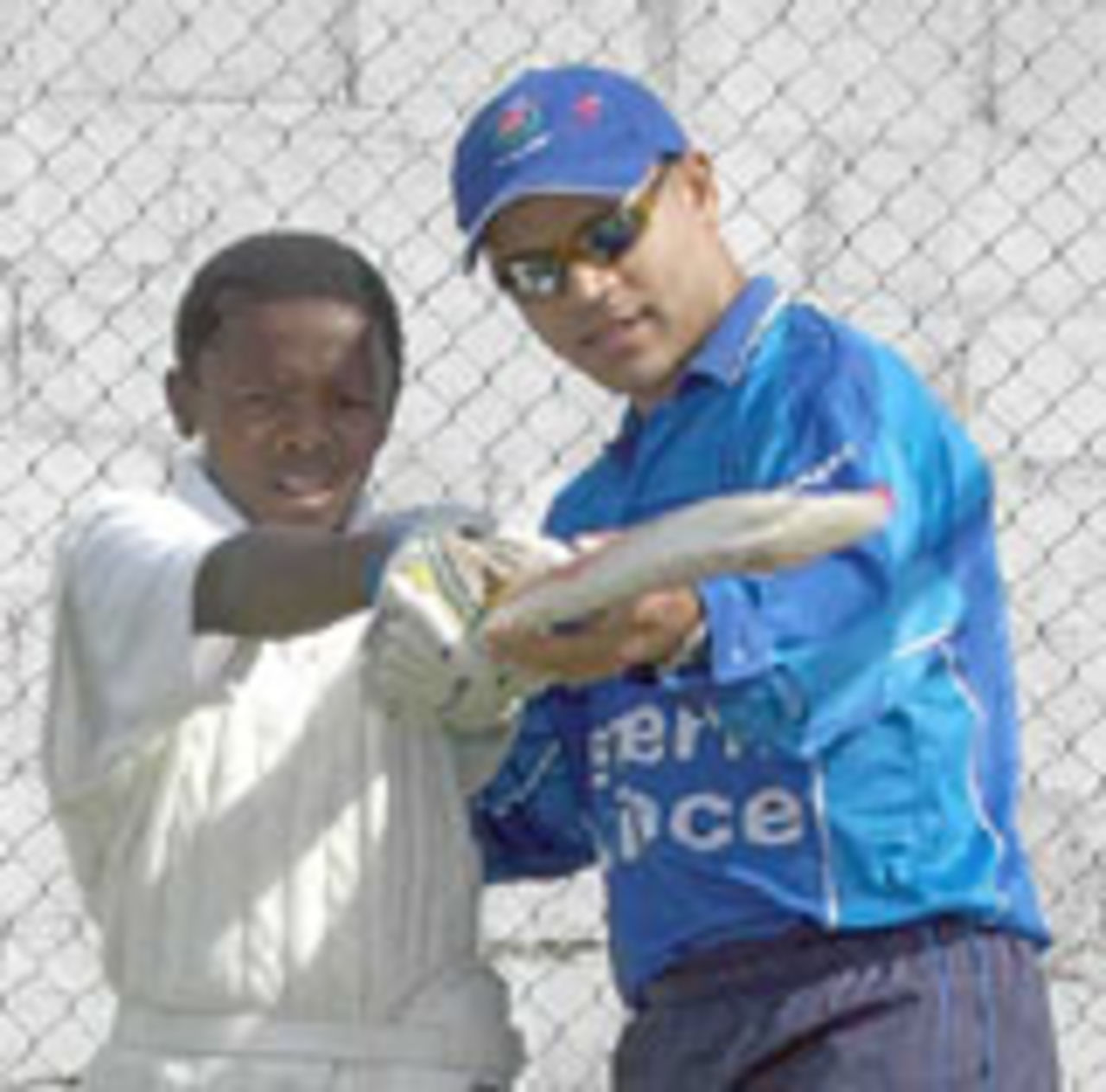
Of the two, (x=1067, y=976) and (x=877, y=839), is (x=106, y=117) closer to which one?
(x=1067, y=976)

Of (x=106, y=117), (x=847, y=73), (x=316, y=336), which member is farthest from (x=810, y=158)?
(x=316, y=336)

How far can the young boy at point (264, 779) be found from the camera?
8.61ft

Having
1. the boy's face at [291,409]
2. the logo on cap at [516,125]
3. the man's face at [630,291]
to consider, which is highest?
the logo on cap at [516,125]

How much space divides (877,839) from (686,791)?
0.16 metres

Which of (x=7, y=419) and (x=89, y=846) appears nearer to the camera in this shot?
(x=89, y=846)

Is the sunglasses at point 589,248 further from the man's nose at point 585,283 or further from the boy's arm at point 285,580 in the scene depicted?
the boy's arm at point 285,580

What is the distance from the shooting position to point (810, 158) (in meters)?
4.47

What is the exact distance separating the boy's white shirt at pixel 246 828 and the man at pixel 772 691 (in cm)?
16

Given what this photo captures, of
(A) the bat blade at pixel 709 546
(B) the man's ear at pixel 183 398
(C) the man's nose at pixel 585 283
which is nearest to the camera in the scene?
(A) the bat blade at pixel 709 546

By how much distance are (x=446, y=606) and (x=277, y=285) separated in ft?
1.35

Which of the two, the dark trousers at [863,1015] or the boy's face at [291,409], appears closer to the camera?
the dark trousers at [863,1015]

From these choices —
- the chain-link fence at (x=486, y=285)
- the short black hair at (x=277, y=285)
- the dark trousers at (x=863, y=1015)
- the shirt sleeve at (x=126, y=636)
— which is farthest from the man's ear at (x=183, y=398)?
the chain-link fence at (x=486, y=285)

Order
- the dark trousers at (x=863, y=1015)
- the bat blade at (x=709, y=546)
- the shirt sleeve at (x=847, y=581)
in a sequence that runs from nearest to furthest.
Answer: the bat blade at (x=709, y=546)
the shirt sleeve at (x=847, y=581)
the dark trousers at (x=863, y=1015)

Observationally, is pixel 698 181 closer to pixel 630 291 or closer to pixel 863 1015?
pixel 630 291
